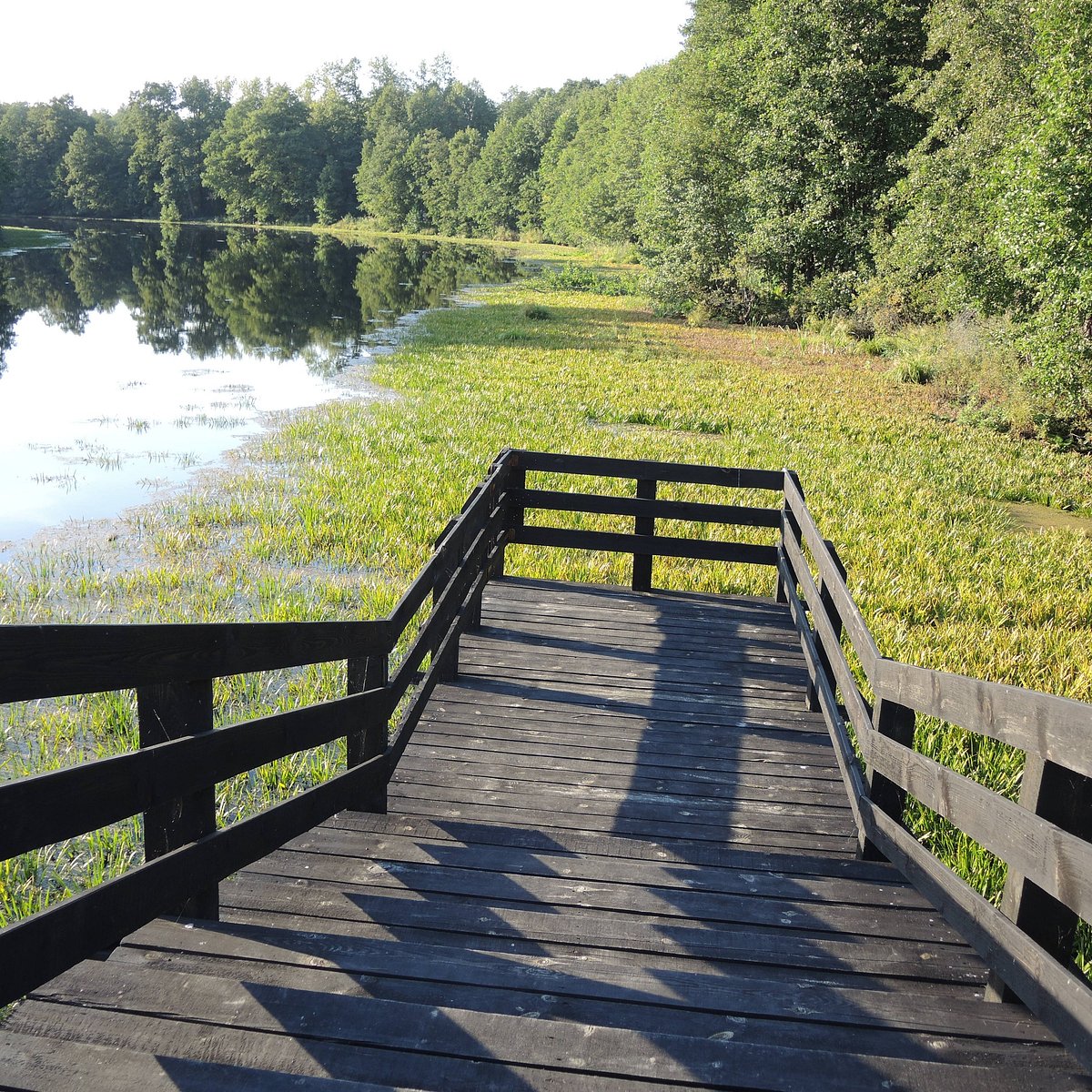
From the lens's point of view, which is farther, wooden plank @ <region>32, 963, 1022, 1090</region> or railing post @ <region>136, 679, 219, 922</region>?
railing post @ <region>136, 679, 219, 922</region>

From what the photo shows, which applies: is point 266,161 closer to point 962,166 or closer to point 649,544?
point 962,166

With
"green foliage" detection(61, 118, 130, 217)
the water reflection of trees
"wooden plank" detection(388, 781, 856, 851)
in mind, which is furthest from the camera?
"green foliage" detection(61, 118, 130, 217)

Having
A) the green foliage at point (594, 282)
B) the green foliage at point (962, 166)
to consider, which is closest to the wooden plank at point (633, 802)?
the green foliage at point (962, 166)

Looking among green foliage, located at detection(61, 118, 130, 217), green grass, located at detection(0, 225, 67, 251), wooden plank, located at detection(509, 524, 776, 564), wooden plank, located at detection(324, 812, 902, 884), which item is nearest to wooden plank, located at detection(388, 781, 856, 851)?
wooden plank, located at detection(324, 812, 902, 884)

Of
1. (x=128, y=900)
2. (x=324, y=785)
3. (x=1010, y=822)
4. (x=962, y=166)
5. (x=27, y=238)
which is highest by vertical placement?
(x=27, y=238)

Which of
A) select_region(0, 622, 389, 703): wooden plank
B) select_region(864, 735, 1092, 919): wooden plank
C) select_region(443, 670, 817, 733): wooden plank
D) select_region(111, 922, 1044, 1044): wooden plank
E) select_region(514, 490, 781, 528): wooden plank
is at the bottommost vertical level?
select_region(443, 670, 817, 733): wooden plank

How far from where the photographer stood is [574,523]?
12.2m

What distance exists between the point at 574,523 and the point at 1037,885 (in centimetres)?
960

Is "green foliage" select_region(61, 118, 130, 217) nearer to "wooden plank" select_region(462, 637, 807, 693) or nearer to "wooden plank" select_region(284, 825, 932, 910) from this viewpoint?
"wooden plank" select_region(462, 637, 807, 693)

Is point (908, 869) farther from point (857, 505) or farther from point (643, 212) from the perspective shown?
point (643, 212)

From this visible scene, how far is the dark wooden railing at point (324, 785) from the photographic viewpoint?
7.59ft

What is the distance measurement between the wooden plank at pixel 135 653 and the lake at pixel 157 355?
370 inches

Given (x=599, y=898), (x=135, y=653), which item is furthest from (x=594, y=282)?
(x=135, y=653)

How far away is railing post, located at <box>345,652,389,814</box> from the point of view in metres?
4.36
